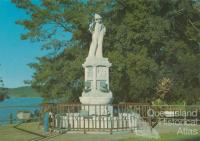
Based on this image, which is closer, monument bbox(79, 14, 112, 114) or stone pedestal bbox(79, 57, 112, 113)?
monument bbox(79, 14, 112, 114)

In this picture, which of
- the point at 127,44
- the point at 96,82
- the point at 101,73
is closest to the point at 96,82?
the point at 96,82

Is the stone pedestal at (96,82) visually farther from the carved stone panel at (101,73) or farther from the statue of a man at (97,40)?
the statue of a man at (97,40)

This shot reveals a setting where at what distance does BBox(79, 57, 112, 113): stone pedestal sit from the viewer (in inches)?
878

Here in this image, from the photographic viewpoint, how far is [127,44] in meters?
33.3

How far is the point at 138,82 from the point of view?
32.0 metres

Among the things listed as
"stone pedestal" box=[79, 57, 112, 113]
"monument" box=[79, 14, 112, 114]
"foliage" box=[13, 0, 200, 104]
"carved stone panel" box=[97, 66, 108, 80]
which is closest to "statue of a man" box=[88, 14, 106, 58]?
"monument" box=[79, 14, 112, 114]

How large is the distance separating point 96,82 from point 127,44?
11.2 meters

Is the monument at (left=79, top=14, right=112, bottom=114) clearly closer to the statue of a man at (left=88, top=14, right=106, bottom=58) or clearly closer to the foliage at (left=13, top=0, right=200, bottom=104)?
the statue of a man at (left=88, top=14, right=106, bottom=58)

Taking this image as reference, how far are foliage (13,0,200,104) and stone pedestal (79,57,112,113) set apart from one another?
353 inches

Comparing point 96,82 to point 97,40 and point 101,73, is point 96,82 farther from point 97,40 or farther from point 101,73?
point 97,40

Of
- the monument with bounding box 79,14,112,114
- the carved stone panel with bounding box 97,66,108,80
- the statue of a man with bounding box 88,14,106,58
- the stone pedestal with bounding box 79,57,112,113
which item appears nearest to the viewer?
the monument with bounding box 79,14,112,114

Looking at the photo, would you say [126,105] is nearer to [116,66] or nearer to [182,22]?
[116,66]

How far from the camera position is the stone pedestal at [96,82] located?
878 inches

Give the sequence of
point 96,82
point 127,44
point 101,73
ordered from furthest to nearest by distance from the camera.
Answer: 1. point 127,44
2. point 101,73
3. point 96,82
